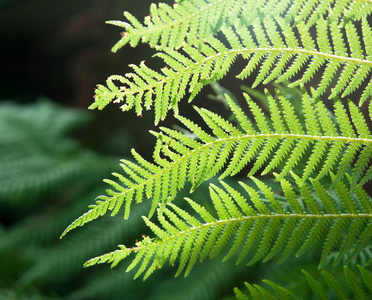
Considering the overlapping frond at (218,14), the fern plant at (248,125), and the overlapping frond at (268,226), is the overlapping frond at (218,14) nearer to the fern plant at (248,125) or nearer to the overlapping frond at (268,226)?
the fern plant at (248,125)

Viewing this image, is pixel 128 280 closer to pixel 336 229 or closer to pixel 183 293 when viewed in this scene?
pixel 183 293

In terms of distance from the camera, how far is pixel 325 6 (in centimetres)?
40

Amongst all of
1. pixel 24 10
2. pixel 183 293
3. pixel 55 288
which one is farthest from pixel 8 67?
pixel 183 293

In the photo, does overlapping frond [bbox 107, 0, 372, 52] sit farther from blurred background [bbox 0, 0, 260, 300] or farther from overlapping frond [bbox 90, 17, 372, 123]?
blurred background [bbox 0, 0, 260, 300]

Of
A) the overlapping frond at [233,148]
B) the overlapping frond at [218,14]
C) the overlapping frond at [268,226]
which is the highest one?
the overlapping frond at [218,14]

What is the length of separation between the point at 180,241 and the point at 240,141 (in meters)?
0.12

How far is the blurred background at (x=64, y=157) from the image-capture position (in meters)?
1.68

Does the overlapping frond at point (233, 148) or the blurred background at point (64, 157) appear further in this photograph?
the blurred background at point (64, 157)

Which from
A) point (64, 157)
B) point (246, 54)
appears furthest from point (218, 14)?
point (64, 157)

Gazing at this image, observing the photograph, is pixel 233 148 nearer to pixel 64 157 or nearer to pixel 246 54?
pixel 246 54

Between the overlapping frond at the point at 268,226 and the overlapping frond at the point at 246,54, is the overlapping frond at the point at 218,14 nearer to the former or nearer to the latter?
the overlapping frond at the point at 246,54

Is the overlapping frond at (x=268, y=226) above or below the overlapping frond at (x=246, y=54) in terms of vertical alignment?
below

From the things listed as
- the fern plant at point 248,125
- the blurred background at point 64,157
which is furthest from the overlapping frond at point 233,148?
the blurred background at point 64,157

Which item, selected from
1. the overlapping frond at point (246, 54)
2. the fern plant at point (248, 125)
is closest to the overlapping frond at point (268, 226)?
the fern plant at point (248, 125)
